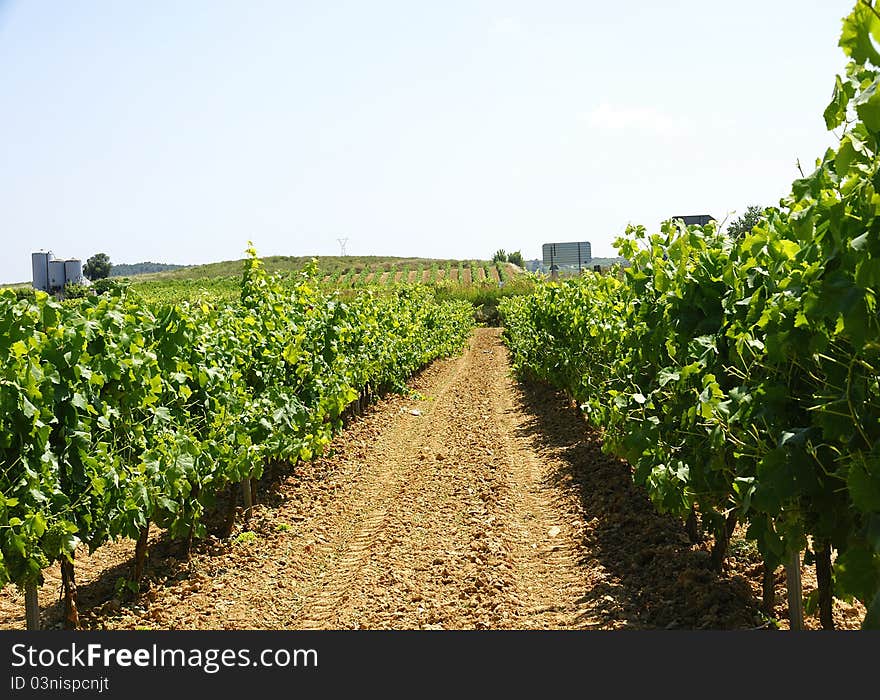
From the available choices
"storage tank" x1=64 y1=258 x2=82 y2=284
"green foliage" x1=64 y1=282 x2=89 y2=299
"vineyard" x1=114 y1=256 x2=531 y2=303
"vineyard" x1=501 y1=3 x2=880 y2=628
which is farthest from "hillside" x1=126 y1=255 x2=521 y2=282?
"vineyard" x1=501 y1=3 x2=880 y2=628

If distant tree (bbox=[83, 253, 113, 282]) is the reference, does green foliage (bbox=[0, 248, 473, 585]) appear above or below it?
below

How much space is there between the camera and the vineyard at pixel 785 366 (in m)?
2.38

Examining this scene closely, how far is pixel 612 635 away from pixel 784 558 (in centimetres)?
112

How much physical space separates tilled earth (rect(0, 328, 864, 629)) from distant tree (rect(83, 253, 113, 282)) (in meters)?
102

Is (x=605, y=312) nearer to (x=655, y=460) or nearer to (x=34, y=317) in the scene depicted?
(x=655, y=460)

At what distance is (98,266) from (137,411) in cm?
10784

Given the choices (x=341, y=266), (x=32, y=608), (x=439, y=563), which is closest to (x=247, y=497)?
(x=439, y=563)

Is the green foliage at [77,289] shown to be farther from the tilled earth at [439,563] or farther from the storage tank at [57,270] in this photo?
the storage tank at [57,270]

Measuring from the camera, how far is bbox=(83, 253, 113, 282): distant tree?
102363 millimetres

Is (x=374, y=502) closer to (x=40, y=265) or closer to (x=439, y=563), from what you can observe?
(x=439, y=563)

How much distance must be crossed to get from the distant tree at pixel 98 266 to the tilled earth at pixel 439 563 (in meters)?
102

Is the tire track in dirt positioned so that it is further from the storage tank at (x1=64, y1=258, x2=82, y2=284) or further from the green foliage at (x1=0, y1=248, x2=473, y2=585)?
the storage tank at (x1=64, y1=258, x2=82, y2=284)

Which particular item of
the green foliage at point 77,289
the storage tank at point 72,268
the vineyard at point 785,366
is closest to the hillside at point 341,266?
the storage tank at point 72,268

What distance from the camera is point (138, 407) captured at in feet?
17.6
